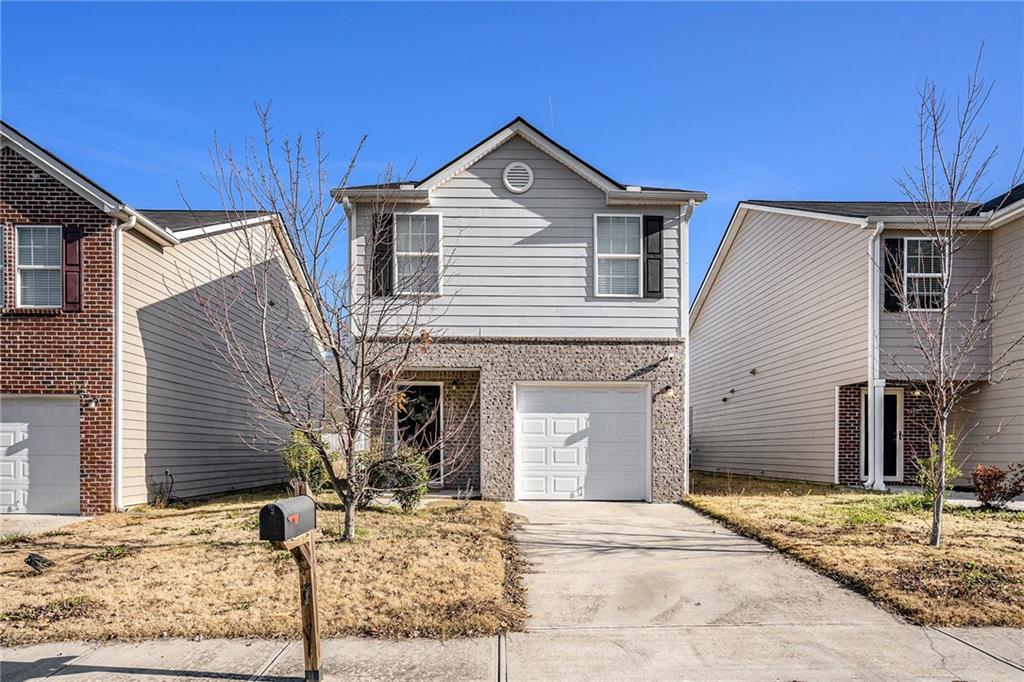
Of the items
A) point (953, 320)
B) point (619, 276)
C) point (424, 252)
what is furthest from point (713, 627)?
point (953, 320)

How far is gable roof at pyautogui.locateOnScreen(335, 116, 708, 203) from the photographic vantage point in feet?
43.6

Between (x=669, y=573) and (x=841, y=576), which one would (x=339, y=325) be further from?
(x=841, y=576)

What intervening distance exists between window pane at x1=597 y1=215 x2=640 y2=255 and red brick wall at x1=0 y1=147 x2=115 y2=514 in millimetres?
8534

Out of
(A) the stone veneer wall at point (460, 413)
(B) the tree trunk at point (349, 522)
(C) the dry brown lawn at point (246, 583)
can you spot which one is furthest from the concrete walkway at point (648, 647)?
(A) the stone veneer wall at point (460, 413)

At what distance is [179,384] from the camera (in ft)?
47.2

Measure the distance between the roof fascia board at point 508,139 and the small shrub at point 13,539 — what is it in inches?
322

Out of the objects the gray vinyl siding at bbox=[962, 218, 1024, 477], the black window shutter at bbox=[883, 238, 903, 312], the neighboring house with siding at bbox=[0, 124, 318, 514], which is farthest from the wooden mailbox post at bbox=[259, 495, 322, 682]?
the gray vinyl siding at bbox=[962, 218, 1024, 477]

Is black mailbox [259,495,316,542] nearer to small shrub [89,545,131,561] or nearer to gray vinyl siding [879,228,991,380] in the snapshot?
small shrub [89,545,131,561]

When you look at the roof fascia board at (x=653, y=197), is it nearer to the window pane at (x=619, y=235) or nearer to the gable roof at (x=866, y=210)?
the window pane at (x=619, y=235)

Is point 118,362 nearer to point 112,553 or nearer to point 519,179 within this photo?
point 112,553

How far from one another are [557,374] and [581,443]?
1370 millimetres

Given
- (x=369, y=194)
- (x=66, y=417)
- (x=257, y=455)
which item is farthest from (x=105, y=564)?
(x=257, y=455)

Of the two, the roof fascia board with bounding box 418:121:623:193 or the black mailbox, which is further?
the roof fascia board with bounding box 418:121:623:193

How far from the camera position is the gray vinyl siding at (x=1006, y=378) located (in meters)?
14.2
